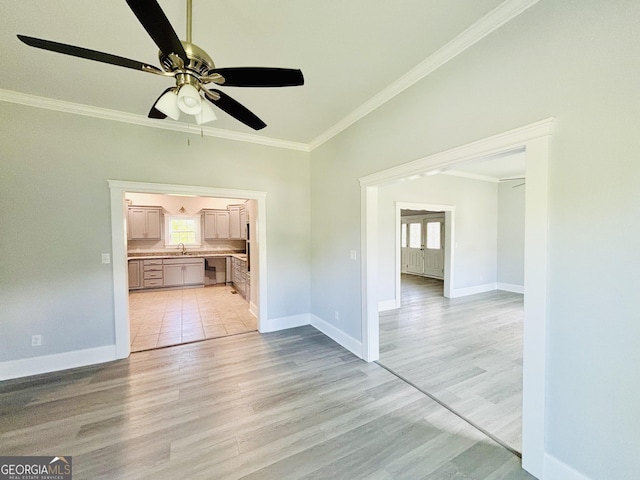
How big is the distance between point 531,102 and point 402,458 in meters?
2.52

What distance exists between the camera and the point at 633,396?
1.29 meters

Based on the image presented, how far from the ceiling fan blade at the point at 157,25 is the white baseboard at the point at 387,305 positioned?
16.3 feet

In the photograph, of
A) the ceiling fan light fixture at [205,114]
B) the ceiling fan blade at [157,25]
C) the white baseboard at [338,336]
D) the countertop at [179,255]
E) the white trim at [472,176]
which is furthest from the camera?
the countertop at [179,255]

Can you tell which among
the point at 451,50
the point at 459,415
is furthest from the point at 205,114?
the point at 459,415

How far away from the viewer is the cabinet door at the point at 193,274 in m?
7.60

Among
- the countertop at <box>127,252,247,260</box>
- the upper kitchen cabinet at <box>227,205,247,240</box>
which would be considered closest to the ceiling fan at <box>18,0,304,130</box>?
the countertop at <box>127,252,247,260</box>

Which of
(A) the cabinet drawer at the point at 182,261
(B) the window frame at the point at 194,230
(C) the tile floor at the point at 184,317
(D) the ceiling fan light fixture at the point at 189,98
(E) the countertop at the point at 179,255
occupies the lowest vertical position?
(C) the tile floor at the point at 184,317

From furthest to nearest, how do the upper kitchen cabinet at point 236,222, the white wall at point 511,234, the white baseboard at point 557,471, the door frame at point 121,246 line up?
the upper kitchen cabinet at point 236,222 < the white wall at point 511,234 < the door frame at point 121,246 < the white baseboard at point 557,471

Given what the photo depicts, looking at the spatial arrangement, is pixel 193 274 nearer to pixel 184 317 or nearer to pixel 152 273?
pixel 152 273

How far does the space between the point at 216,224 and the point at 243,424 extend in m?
7.08

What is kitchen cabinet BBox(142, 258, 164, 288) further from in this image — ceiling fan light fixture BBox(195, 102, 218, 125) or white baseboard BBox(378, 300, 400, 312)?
ceiling fan light fixture BBox(195, 102, 218, 125)

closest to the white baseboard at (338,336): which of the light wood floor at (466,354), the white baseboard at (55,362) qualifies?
the light wood floor at (466,354)

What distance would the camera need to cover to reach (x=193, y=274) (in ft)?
25.2

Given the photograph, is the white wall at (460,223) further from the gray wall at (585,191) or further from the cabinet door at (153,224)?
the cabinet door at (153,224)
